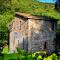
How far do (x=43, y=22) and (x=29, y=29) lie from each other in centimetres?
173

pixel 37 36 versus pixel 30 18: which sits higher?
pixel 30 18

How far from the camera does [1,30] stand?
24.4m

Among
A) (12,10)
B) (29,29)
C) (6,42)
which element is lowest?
(6,42)

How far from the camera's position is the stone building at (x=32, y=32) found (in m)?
23.4

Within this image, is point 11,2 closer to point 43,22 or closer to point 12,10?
point 12,10

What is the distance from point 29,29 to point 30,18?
117 cm

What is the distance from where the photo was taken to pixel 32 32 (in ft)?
77.4

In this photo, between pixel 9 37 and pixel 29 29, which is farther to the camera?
pixel 9 37

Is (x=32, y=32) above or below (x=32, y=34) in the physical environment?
above

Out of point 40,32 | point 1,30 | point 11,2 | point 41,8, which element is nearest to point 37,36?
point 40,32

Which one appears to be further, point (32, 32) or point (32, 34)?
point (32, 32)

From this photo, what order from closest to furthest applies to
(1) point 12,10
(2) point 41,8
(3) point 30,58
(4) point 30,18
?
(3) point 30,58, (4) point 30,18, (1) point 12,10, (2) point 41,8

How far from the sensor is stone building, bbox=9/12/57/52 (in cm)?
2339

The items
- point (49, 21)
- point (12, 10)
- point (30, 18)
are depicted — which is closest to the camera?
point (30, 18)
